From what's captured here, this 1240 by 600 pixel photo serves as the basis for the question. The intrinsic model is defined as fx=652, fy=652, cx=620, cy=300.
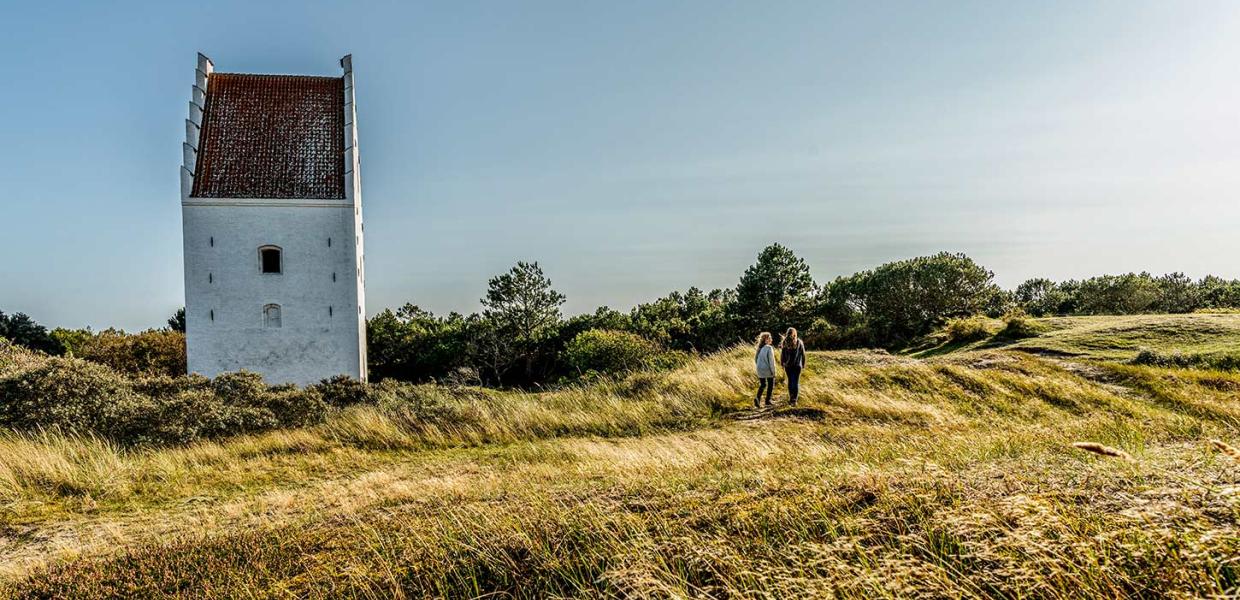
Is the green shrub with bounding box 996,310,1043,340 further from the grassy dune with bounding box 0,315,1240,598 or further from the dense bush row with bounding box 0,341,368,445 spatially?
the dense bush row with bounding box 0,341,368,445

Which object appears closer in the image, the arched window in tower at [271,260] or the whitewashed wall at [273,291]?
the whitewashed wall at [273,291]

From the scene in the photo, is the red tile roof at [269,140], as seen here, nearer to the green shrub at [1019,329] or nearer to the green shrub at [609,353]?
the green shrub at [609,353]

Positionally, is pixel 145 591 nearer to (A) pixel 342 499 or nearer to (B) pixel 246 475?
(A) pixel 342 499

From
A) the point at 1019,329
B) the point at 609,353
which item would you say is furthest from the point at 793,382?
the point at 1019,329

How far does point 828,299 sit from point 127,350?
94.9 ft

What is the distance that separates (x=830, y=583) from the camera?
9.61ft

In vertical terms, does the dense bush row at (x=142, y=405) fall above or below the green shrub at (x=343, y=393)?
above

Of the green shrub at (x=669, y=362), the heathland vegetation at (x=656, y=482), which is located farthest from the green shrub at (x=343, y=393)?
the green shrub at (x=669, y=362)

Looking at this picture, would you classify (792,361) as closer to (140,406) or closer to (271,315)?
(140,406)

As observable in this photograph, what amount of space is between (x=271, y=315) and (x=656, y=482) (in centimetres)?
2080

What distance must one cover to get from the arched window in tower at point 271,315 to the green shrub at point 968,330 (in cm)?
2258

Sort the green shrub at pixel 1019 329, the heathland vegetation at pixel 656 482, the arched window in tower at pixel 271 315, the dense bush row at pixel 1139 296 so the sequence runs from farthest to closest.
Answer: the dense bush row at pixel 1139 296, the arched window in tower at pixel 271 315, the green shrub at pixel 1019 329, the heathland vegetation at pixel 656 482

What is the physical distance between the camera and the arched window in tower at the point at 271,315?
21.9 m

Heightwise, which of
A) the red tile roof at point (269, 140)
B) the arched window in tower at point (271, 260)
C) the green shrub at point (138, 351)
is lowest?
the green shrub at point (138, 351)
